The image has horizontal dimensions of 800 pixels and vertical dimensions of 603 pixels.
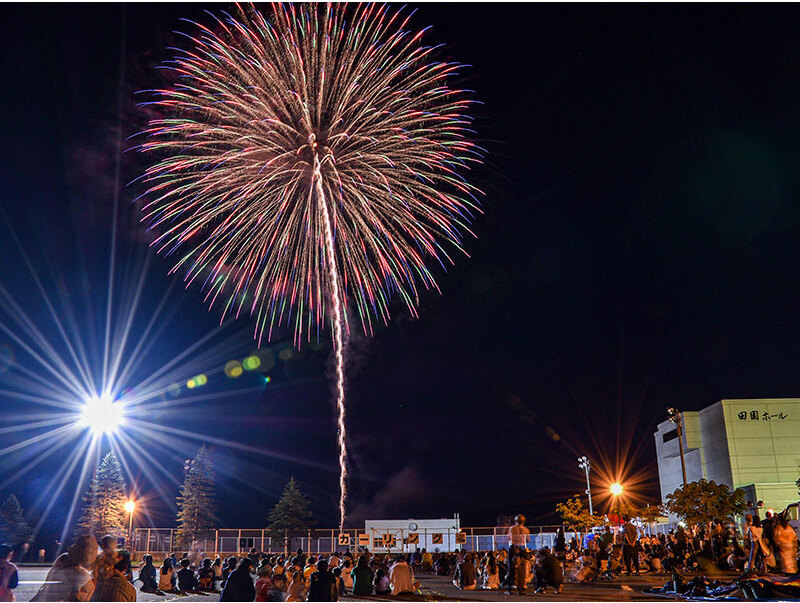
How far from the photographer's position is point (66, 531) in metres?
68.2

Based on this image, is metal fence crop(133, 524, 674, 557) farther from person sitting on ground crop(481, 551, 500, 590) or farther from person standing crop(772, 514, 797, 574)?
person standing crop(772, 514, 797, 574)

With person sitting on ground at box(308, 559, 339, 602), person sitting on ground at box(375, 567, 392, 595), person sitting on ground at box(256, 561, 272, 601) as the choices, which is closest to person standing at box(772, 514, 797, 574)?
person sitting on ground at box(308, 559, 339, 602)

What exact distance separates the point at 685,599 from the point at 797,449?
153 ft

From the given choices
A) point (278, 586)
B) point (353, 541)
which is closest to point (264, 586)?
point (278, 586)

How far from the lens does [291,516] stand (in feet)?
217

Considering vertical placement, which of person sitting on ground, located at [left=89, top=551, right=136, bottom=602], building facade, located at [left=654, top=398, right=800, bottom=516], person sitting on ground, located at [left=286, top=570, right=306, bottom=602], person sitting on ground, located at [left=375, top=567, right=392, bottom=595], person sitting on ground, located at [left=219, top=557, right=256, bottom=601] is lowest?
person sitting on ground, located at [left=375, top=567, right=392, bottom=595]

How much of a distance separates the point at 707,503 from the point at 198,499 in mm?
43975

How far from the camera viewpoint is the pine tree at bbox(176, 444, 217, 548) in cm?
6138

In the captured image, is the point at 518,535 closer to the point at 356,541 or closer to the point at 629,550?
the point at 629,550

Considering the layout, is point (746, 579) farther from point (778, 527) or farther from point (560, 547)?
point (560, 547)

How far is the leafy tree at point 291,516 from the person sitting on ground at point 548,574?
166 ft

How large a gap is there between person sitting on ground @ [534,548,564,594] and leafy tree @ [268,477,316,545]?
A: 5070 centimetres

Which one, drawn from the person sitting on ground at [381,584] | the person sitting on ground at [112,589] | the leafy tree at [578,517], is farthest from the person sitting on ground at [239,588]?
the leafy tree at [578,517]

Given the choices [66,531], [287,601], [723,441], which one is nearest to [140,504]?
[66,531]
